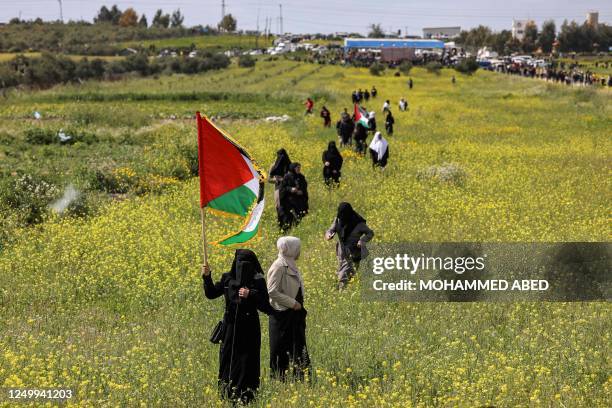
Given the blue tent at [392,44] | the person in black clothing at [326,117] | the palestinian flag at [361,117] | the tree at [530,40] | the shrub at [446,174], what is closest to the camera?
the shrub at [446,174]

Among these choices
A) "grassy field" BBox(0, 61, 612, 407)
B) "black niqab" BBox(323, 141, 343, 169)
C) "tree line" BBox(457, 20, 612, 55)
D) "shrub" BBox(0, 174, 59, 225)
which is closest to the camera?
"grassy field" BBox(0, 61, 612, 407)

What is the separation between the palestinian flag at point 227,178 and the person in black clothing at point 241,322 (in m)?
0.34

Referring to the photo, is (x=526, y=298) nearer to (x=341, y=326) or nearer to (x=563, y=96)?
(x=341, y=326)

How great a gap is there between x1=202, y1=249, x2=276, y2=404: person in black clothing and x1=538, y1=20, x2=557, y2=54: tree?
163 m

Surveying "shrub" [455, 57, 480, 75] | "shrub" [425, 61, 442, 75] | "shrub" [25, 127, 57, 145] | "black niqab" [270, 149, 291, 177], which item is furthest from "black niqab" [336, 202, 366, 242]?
"shrub" [455, 57, 480, 75]

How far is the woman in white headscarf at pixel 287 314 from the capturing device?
7.12 meters

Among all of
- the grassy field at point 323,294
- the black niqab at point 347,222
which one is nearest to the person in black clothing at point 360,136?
the grassy field at point 323,294

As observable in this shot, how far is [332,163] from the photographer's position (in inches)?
642

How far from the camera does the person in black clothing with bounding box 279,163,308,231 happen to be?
1327cm

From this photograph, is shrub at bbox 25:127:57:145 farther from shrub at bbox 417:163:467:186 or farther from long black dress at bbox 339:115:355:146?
shrub at bbox 417:163:467:186

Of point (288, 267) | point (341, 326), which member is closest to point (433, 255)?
point (341, 326)

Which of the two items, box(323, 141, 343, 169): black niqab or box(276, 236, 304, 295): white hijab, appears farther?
box(323, 141, 343, 169): black niqab

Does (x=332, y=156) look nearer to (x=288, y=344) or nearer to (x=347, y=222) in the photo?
(x=347, y=222)

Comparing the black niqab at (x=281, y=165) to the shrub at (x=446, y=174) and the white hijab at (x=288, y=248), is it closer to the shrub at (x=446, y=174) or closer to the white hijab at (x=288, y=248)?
the shrub at (x=446, y=174)
